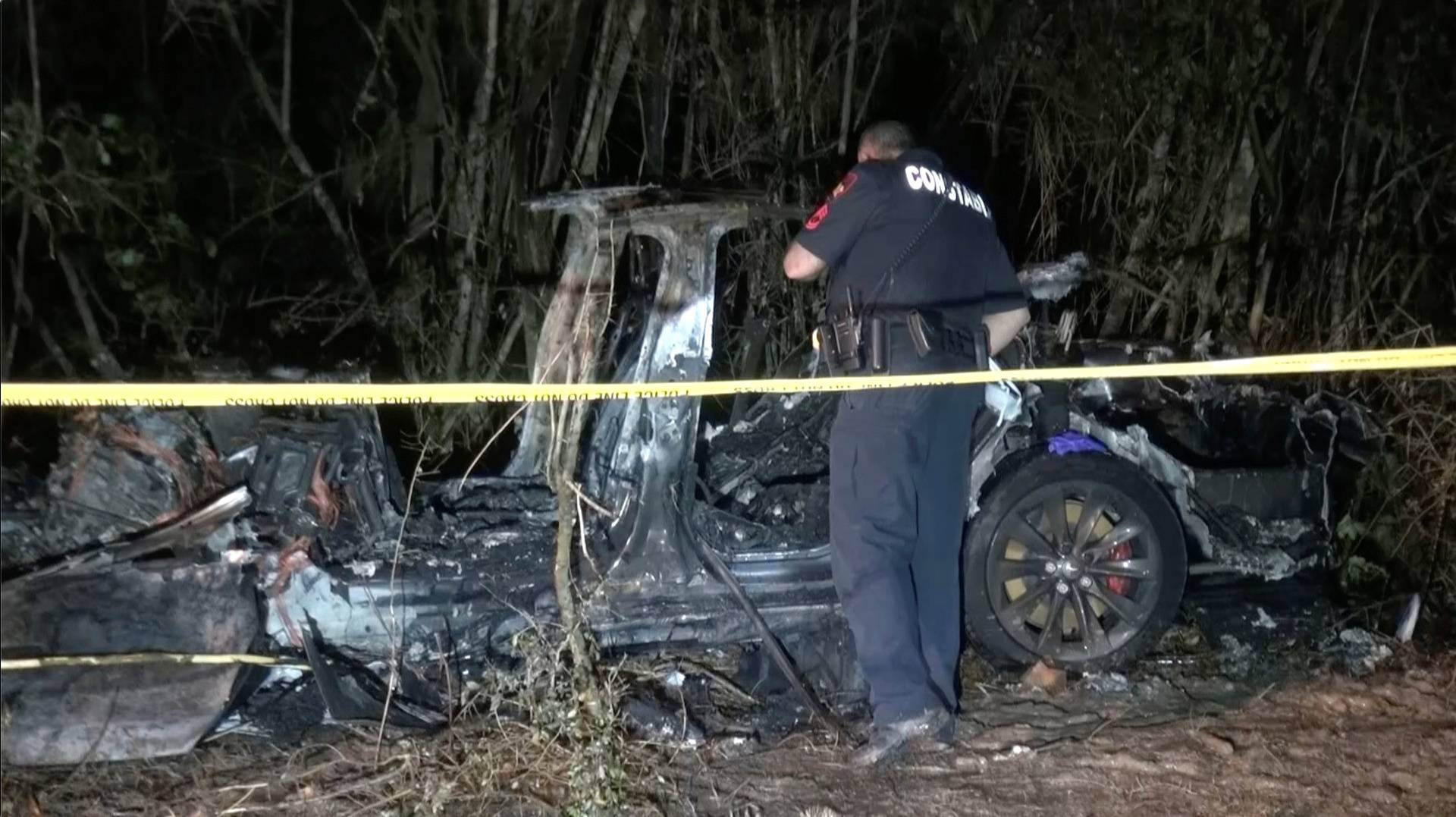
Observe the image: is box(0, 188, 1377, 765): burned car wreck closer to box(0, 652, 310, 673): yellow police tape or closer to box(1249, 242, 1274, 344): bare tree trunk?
box(0, 652, 310, 673): yellow police tape

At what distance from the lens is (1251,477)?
495 centimetres

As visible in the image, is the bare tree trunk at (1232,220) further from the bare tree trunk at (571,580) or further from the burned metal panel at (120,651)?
the burned metal panel at (120,651)

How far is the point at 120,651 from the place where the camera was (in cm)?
378

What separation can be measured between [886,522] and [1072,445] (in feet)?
3.22

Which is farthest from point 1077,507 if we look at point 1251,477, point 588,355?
point 588,355

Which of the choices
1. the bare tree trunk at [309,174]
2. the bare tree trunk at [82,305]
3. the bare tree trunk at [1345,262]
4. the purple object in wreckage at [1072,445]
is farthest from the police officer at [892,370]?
the bare tree trunk at [309,174]

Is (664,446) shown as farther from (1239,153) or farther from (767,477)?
(1239,153)

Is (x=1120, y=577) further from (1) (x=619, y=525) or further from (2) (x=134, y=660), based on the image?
(2) (x=134, y=660)

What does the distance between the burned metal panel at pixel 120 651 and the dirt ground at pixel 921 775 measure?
0.41 feet

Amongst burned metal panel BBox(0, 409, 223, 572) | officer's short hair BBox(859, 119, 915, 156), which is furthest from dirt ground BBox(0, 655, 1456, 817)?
officer's short hair BBox(859, 119, 915, 156)

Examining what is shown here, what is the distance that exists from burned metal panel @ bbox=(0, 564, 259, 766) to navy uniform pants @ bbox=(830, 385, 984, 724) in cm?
188

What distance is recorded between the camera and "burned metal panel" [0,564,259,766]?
3.68m

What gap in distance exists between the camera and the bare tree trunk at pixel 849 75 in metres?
7.18

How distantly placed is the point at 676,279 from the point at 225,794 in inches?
83.7
